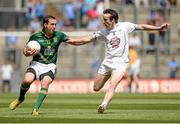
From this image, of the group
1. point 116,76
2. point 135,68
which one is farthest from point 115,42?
point 135,68

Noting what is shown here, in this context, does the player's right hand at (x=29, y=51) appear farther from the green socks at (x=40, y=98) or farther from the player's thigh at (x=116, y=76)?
the player's thigh at (x=116, y=76)

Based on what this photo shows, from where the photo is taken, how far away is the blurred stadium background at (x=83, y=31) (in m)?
34.8

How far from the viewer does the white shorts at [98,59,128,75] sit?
55.1 ft

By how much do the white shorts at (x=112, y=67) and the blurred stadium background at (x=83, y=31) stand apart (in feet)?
55.3

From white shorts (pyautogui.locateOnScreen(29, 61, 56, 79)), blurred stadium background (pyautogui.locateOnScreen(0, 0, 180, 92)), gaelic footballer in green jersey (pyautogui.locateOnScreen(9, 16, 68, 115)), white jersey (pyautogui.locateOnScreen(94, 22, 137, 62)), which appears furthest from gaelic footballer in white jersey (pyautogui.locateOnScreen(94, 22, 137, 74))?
blurred stadium background (pyautogui.locateOnScreen(0, 0, 180, 92))

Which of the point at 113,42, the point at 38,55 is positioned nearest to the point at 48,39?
the point at 38,55

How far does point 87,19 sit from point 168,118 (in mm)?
21975

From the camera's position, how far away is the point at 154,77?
113 ft

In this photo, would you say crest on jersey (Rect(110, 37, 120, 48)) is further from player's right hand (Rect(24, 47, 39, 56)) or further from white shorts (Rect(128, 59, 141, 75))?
white shorts (Rect(128, 59, 141, 75))

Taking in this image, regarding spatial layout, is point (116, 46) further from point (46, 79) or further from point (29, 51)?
point (29, 51)

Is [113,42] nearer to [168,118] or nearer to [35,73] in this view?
[35,73]

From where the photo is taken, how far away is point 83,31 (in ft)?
117

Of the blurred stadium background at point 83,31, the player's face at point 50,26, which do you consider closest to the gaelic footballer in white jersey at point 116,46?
the player's face at point 50,26

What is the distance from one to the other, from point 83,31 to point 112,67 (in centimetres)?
1875
